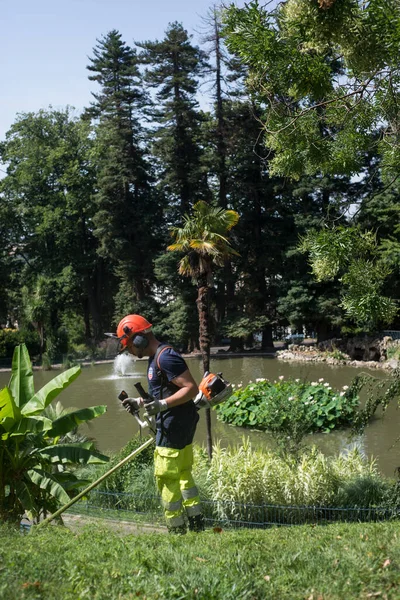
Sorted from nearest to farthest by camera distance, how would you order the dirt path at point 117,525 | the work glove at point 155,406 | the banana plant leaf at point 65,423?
the work glove at point 155,406
the dirt path at point 117,525
the banana plant leaf at point 65,423

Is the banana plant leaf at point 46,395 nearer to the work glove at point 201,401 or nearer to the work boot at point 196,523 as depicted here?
the work glove at point 201,401

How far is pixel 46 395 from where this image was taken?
8156mm

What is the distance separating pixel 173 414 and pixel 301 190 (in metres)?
33.2

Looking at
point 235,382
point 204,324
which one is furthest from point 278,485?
point 235,382

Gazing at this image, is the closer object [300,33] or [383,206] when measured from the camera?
[300,33]

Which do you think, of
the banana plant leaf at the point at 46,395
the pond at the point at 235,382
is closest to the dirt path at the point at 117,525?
the banana plant leaf at the point at 46,395

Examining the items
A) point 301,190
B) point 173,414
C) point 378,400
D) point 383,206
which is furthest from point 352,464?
point 301,190

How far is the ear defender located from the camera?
6949 mm

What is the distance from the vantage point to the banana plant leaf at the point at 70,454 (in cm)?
792

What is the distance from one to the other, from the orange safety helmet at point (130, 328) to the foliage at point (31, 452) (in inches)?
56.6

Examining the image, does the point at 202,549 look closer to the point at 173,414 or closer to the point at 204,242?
the point at 173,414

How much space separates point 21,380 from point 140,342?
2.31 meters

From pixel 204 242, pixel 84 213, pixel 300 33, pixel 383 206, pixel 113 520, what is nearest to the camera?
pixel 300 33

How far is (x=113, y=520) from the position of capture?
8625 millimetres
